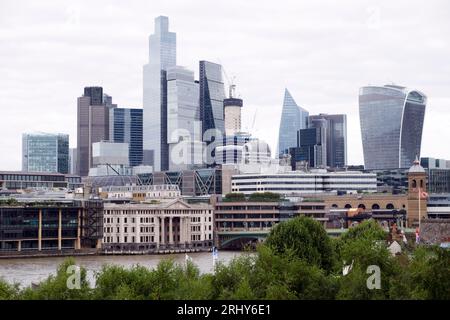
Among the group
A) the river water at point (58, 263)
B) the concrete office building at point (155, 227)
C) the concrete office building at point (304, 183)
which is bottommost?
the river water at point (58, 263)

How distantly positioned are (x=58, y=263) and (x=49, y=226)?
1637 cm

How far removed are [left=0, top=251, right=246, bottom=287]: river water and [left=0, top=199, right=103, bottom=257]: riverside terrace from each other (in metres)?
4.53

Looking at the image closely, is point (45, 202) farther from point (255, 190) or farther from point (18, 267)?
point (255, 190)

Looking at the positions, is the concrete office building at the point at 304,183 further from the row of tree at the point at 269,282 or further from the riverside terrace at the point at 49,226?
the row of tree at the point at 269,282

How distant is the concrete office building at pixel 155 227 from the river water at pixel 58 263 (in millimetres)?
3762

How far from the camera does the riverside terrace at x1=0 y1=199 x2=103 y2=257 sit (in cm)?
9031

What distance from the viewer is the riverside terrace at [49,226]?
90.3 m

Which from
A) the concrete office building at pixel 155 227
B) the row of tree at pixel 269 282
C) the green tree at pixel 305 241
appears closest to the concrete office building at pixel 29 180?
the concrete office building at pixel 155 227

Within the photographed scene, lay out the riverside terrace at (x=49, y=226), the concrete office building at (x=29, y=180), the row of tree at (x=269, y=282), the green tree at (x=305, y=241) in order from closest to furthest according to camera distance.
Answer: the row of tree at (x=269, y=282) → the green tree at (x=305, y=241) → the riverside terrace at (x=49, y=226) → the concrete office building at (x=29, y=180)

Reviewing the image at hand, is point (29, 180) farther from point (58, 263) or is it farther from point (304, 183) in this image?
point (58, 263)

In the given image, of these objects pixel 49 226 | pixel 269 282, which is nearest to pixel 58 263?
pixel 49 226
